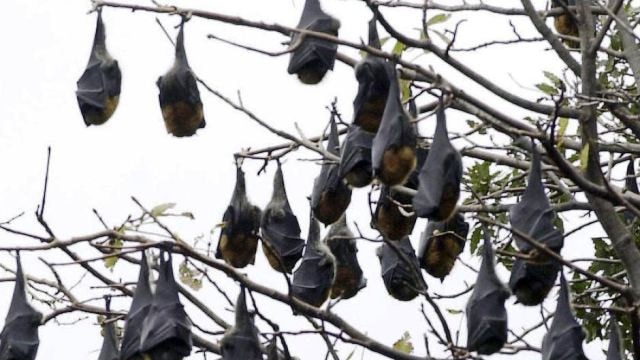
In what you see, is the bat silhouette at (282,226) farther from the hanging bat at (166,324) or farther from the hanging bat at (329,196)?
the hanging bat at (166,324)

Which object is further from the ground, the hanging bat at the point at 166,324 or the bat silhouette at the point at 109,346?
the bat silhouette at the point at 109,346

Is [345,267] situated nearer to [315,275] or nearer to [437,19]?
[315,275]

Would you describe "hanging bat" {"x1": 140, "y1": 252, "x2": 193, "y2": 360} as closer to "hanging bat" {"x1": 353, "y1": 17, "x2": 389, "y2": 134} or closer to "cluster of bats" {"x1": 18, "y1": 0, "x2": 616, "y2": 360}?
"cluster of bats" {"x1": 18, "y1": 0, "x2": 616, "y2": 360}

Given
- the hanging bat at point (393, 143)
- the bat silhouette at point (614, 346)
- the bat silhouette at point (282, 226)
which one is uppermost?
the bat silhouette at point (282, 226)

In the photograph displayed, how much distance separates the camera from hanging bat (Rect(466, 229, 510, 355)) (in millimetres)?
6742

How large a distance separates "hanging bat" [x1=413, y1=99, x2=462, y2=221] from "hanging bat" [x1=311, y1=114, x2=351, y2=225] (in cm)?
126

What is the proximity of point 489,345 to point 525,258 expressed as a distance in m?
0.60

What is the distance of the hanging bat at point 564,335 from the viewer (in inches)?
279

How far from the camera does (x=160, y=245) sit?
252 inches

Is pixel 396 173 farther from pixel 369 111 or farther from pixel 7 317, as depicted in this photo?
pixel 7 317

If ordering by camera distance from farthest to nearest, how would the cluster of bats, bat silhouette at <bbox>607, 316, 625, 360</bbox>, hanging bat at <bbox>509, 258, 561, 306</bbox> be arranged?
bat silhouette at <bbox>607, 316, 625, 360</bbox>
hanging bat at <bbox>509, 258, 561, 306</bbox>
the cluster of bats

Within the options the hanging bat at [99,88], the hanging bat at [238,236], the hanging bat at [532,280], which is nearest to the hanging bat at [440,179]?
the hanging bat at [532,280]

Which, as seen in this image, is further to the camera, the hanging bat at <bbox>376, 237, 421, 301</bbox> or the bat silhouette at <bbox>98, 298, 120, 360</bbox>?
the hanging bat at <bbox>376, 237, 421, 301</bbox>

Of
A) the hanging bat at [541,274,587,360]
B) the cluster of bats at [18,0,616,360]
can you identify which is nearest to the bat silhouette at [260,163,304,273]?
the cluster of bats at [18,0,616,360]
